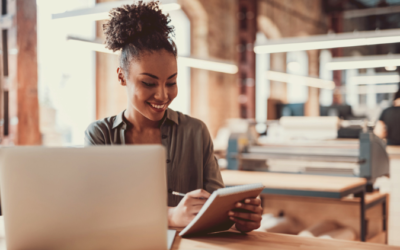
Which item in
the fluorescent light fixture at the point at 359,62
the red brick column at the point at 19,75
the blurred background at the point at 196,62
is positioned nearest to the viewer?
the blurred background at the point at 196,62

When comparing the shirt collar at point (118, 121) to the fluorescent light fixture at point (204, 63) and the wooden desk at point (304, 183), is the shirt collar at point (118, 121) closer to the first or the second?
the wooden desk at point (304, 183)

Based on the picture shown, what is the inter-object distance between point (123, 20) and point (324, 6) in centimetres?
1234

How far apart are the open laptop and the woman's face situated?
1.93ft

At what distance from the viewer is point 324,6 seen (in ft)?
40.7

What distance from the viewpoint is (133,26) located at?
143 centimetres

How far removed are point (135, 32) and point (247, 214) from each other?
0.79 m

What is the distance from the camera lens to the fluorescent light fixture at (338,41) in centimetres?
312

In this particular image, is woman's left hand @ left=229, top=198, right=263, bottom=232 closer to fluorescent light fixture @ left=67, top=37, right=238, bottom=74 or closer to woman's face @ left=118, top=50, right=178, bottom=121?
woman's face @ left=118, top=50, right=178, bottom=121

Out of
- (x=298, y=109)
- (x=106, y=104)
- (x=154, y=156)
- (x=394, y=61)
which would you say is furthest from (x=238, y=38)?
(x=154, y=156)

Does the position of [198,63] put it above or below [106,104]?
above

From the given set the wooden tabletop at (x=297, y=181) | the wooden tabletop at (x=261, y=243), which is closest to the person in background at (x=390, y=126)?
the wooden tabletop at (x=297, y=181)

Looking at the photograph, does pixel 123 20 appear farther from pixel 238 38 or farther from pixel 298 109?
pixel 238 38

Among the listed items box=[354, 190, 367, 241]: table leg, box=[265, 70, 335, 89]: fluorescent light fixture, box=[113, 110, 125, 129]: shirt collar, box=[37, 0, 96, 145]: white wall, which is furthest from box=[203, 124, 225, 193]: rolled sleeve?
box=[265, 70, 335, 89]: fluorescent light fixture

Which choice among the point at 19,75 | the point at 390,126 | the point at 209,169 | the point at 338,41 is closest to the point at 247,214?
the point at 209,169
